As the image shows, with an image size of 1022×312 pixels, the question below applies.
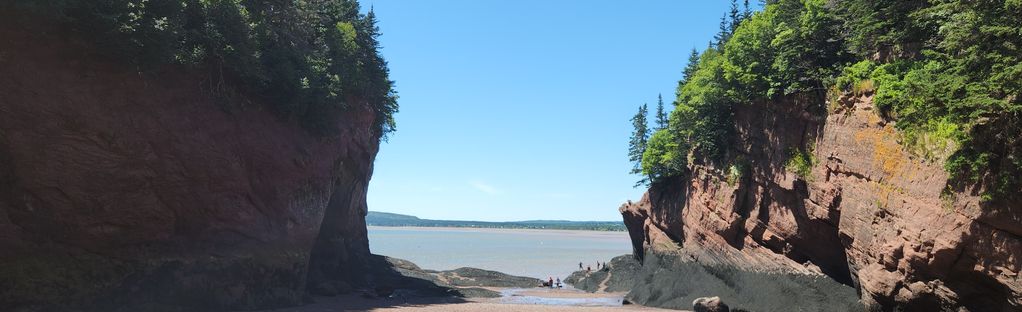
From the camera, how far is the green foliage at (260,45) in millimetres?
22734

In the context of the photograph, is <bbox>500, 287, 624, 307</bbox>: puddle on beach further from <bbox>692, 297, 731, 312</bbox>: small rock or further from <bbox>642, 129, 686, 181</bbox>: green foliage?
<bbox>642, 129, 686, 181</bbox>: green foliage

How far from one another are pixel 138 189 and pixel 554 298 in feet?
84.5

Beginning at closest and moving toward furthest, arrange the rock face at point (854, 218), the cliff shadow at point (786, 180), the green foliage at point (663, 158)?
the rock face at point (854, 218) < the cliff shadow at point (786, 180) < the green foliage at point (663, 158)

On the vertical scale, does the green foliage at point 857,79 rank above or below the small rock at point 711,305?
above

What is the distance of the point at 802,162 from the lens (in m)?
28.0

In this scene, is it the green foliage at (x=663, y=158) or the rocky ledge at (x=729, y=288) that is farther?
the green foliage at (x=663, y=158)

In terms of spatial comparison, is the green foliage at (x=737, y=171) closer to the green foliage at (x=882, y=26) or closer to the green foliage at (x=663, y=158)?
the green foliage at (x=663, y=158)

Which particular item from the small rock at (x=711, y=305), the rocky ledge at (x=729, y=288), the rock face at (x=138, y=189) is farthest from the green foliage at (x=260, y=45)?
the rocky ledge at (x=729, y=288)

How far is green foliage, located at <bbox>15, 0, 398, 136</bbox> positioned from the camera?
895 inches

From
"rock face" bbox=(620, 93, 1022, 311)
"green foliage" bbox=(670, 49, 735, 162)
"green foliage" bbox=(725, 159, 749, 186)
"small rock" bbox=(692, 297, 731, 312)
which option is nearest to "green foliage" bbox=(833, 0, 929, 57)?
"rock face" bbox=(620, 93, 1022, 311)

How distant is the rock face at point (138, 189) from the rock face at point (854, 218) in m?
23.1

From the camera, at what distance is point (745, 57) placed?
31828 mm

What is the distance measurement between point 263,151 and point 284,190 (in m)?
2.41

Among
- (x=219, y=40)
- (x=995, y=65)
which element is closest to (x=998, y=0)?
(x=995, y=65)
